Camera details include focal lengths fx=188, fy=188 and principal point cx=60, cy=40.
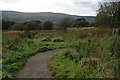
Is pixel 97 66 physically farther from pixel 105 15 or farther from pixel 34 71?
pixel 105 15

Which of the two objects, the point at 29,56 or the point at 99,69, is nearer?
the point at 99,69

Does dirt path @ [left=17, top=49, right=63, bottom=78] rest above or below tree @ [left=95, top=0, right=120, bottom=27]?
below

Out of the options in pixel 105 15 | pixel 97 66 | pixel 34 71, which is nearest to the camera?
pixel 97 66

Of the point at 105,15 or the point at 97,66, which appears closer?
the point at 97,66

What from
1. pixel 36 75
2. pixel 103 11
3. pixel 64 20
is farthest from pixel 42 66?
pixel 64 20

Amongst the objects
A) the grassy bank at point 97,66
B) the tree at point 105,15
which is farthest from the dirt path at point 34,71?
the tree at point 105,15

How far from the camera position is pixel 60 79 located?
6934 millimetres

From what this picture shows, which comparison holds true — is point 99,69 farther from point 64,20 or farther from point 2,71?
point 64,20

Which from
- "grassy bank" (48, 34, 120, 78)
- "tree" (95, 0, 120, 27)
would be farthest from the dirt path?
"tree" (95, 0, 120, 27)

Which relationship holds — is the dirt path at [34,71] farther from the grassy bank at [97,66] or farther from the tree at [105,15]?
the tree at [105,15]

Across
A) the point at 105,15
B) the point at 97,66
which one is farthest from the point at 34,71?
the point at 105,15

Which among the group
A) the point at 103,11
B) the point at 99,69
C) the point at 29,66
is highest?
the point at 103,11

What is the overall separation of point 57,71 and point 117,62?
255cm

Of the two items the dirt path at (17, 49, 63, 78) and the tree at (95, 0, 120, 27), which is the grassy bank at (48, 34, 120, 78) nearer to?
the dirt path at (17, 49, 63, 78)
